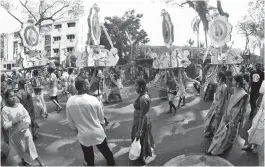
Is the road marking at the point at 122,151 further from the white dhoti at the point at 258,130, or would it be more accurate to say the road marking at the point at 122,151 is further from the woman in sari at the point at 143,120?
the white dhoti at the point at 258,130

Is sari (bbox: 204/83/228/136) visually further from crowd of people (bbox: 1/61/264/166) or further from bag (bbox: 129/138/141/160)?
bag (bbox: 129/138/141/160)

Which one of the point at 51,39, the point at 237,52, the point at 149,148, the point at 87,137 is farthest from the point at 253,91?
the point at 51,39

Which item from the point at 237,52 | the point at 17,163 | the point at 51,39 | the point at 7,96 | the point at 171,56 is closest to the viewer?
the point at 7,96

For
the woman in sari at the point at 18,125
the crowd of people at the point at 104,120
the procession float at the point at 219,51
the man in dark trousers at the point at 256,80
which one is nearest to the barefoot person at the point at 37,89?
the crowd of people at the point at 104,120

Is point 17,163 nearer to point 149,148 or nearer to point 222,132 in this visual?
point 149,148

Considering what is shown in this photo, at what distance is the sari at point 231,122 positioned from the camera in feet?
14.9

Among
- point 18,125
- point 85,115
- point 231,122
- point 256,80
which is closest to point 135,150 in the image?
point 85,115

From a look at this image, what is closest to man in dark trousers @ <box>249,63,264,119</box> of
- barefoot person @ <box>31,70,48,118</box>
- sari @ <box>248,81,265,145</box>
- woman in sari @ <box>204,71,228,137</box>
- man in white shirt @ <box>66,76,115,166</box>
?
woman in sari @ <box>204,71,228,137</box>

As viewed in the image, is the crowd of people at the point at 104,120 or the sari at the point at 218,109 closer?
the crowd of people at the point at 104,120

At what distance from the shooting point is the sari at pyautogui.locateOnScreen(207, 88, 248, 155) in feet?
14.9

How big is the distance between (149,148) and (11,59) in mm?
44400

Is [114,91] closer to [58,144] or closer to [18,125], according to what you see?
[58,144]

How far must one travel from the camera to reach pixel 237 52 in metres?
9.42

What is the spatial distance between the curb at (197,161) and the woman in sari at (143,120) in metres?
0.44
